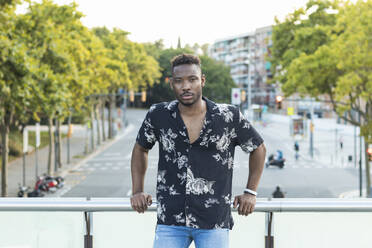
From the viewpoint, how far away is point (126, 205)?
4.75 m

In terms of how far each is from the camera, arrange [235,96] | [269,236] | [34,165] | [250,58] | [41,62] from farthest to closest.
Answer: [250,58] < [235,96] < [34,165] < [41,62] < [269,236]

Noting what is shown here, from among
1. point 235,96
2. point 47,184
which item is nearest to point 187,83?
point 47,184

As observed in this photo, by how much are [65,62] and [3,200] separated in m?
27.0

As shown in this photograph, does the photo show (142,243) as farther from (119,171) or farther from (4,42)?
(119,171)

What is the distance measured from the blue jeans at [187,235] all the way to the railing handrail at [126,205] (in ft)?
2.36

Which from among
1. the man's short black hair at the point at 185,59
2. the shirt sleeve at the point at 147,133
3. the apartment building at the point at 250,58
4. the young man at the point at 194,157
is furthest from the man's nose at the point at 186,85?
the apartment building at the point at 250,58

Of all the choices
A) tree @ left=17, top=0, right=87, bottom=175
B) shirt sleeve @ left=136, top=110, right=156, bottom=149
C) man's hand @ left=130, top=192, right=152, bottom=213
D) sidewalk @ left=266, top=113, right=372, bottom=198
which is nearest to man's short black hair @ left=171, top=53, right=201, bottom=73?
shirt sleeve @ left=136, top=110, right=156, bottom=149

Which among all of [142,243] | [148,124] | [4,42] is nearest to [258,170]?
[148,124]

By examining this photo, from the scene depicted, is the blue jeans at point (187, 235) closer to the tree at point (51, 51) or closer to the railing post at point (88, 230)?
the railing post at point (88, 230)

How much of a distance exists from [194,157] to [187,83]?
0.47 m

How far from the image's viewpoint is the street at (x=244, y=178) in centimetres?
3256

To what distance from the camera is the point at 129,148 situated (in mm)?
59750

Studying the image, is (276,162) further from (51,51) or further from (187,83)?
(187,83)

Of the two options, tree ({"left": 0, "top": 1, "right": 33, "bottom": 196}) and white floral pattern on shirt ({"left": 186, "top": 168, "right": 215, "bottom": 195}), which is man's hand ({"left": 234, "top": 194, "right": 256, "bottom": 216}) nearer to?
white floral pattern on shirt ({"left": 186, "top": 168, "right": 215, "bottom": 195})
